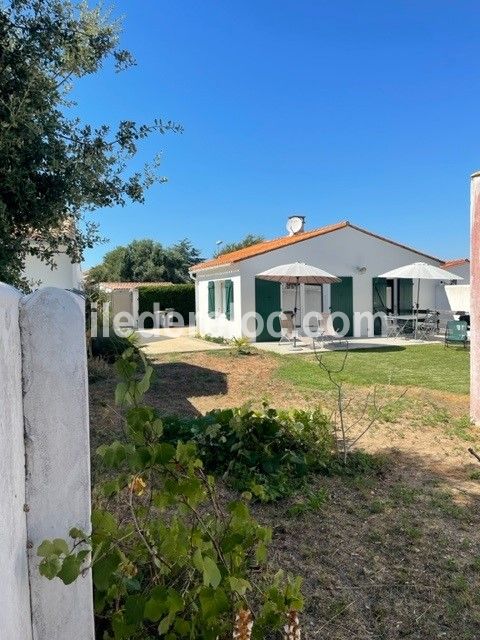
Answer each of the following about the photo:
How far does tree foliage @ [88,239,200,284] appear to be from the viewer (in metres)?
44.6

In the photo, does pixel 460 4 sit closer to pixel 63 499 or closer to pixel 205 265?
pixel 205 265

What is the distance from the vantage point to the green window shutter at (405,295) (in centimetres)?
2011

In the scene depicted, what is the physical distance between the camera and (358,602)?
2.57m

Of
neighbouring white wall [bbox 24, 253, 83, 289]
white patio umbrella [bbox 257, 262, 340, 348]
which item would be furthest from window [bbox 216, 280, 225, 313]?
neighbouring white wall [bbox 24, 253, 83, 289]

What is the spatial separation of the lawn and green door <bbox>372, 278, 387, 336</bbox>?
13.9ft

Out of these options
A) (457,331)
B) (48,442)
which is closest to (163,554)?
(48,442)

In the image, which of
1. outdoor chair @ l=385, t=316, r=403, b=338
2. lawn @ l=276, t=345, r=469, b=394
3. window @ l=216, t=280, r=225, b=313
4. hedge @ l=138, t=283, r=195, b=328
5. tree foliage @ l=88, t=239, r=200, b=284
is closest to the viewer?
lawn @ l=276, t=345, r=469, b=394

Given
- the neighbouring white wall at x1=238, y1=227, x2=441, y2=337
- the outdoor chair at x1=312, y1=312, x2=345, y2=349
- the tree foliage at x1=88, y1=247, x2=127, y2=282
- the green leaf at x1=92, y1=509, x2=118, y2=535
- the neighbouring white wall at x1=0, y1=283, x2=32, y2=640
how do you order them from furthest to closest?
1. the tree foliage at x1=88, y1=247, x2=127, y2=282
2. the neighbouring white wall at x1=238, y1=227, x2=441, y2=337
3. the outdoor chair at x1=312, y1=312, x2=345, y2=349
4. the green leaf at x1=92, y1=509, x2=118, y2=535
5. the neighbouring white wall at x1=0, y1=283, x2=32, y2=640

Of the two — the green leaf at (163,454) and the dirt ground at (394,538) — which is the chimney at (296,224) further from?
the green leaf at (163,454)

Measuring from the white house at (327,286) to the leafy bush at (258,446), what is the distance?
41.8 ft

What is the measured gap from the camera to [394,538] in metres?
3.28

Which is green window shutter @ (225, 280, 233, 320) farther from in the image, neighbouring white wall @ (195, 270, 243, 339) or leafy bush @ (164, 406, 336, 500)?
leafy bush @ (164, 406, 336, 500)

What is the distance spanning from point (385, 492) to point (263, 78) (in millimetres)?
16914

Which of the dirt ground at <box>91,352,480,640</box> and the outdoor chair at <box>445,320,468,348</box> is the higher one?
the outdoor chair at <box>445,320,468,348</box>
